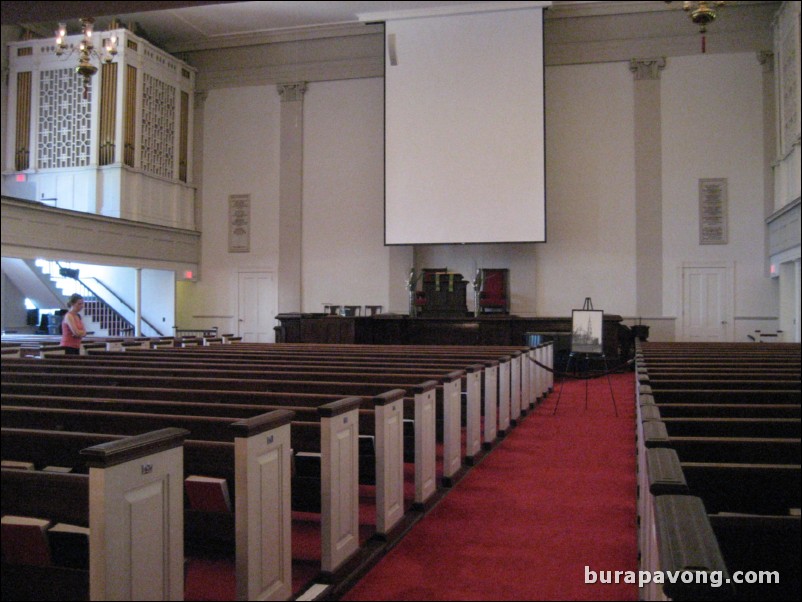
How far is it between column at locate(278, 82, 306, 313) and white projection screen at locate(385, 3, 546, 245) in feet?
7.99

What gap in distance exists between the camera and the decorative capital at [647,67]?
13445 millimetres

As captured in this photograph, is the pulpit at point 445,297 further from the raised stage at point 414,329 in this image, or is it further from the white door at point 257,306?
the white door at point 257,306

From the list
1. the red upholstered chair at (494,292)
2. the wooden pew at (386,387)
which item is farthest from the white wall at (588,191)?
the wooden pew at (386,387)

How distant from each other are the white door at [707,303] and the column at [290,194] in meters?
7.91

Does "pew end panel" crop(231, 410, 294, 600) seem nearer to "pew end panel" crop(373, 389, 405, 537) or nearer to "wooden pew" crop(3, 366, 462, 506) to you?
"pew end panel" crop(373, 389, 405, 537)

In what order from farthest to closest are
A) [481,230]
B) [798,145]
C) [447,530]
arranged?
[481,230] < [798,145] < [447,530]

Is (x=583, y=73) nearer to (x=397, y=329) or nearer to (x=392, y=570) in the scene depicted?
(x=397, y=329)

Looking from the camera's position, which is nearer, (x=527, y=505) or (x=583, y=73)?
(x=527, y=505)

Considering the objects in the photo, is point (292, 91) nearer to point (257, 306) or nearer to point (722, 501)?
point (257, 306)

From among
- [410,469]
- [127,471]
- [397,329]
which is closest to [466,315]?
[397,329]

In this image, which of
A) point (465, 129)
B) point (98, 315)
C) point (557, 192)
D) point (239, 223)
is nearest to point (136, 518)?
point (465, 129)

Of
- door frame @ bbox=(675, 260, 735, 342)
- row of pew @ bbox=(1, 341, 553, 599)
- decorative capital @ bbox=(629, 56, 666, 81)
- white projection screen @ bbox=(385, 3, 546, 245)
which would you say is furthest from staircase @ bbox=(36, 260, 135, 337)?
decorative capital @ bbox=(629, 56, 666, 81)

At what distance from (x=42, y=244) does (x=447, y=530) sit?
10.2m

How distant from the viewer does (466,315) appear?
12984 millimetres
